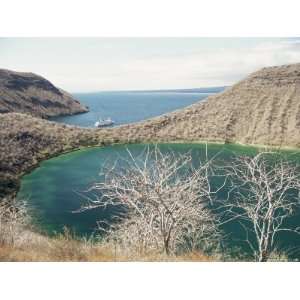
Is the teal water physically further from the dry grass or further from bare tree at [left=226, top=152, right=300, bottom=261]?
the dry grass

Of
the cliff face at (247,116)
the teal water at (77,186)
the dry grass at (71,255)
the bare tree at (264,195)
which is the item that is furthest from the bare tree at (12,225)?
the bare tree at (264,195)

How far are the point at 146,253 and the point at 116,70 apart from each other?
9.89ft

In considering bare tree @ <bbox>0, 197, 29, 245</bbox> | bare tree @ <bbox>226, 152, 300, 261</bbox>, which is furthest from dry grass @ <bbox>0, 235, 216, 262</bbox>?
bare tree @ <bbox>226, 152, 300, 261</bbox>

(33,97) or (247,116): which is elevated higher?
(33,97)

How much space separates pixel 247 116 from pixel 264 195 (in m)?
1.76

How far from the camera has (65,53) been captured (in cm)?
613

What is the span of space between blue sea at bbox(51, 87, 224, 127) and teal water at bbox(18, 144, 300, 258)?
1.88 feet

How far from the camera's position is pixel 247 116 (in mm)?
7961

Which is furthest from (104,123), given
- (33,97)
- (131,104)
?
(33,97)

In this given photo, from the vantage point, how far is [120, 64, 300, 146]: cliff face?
726cm

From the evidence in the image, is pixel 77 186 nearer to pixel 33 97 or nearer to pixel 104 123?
pixel 104 123

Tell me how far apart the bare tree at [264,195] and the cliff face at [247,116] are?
58cm

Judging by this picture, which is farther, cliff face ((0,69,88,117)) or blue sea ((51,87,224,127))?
blue sea ((51,87,224,127))

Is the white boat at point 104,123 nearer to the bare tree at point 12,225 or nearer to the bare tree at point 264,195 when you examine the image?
the bare tree at point 12,225
